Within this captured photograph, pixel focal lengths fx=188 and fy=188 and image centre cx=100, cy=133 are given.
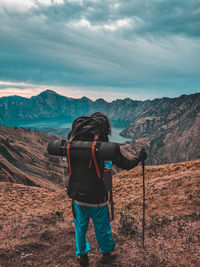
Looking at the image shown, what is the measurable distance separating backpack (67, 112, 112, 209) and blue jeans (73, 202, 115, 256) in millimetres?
324

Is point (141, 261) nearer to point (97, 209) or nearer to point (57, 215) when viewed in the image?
point (97, 209)

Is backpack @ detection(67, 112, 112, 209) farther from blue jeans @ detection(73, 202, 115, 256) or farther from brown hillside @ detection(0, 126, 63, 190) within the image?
brown hillside @ detection(0, 126, 63, 190)

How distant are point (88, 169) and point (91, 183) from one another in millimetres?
337

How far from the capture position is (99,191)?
441cm

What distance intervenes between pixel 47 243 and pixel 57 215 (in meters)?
3.71

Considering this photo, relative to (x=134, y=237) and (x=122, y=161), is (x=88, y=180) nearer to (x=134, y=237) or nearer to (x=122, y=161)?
(x=122, y=161)

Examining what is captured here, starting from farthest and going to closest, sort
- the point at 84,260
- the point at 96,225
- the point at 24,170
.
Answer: the point at 24,170
the point at 84,260
the point at 96,225

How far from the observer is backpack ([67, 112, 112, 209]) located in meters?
4.36

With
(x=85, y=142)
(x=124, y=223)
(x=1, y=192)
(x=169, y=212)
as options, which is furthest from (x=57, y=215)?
(x=1, y=192)

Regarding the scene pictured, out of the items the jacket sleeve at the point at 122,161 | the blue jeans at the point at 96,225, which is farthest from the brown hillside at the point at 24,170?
the jacket sleeve at the point at 122,161

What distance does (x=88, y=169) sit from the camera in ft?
14.3

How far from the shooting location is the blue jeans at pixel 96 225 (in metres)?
4.61

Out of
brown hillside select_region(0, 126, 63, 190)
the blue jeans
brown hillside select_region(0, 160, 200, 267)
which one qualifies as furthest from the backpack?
brown hillside select_region(0, 126, 63, 190)

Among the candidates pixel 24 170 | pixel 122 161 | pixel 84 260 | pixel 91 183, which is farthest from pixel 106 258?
pixel 24 170
